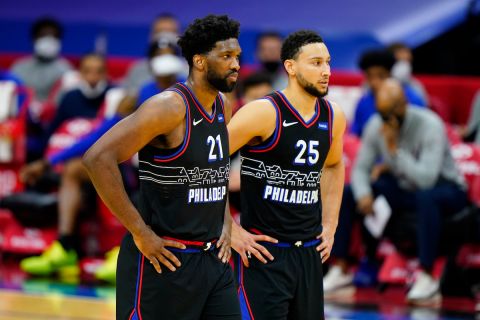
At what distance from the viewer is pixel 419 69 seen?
1307 cm

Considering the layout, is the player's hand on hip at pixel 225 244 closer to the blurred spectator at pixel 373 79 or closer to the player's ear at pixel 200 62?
the player's ear at pixel 200 62

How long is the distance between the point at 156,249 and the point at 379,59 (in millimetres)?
A: 5458

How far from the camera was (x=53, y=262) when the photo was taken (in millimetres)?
9039

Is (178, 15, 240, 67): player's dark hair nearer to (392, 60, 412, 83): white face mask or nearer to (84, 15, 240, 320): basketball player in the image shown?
(84, 15, 240, 320): basketball player

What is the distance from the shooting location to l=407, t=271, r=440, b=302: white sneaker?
7.98 m

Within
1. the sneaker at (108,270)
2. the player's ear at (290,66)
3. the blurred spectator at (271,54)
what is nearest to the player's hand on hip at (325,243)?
the player's ear at (290,66)

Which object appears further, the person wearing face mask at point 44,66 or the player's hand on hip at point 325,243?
the person wearing face mask at point 44,66

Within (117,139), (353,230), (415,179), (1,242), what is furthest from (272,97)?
(1,242)

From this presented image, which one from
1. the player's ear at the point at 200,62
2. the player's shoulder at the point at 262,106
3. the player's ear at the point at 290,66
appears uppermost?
the player's ear at the point at 200,62

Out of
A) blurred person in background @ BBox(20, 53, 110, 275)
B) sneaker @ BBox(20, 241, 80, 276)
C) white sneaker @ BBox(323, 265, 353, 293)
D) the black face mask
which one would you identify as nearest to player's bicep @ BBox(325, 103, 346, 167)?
white sneaker @ BBox(323, 265, 353, 293)

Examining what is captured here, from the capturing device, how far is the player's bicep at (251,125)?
204 inches

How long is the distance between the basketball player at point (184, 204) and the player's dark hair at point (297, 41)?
76 centimetres

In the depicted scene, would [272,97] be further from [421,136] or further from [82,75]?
[82,75]

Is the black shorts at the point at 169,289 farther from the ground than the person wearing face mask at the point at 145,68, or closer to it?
closer to it
